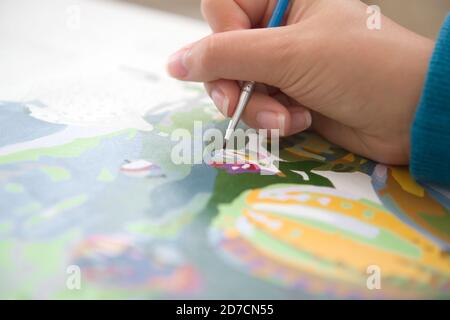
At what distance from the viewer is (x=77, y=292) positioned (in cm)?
28

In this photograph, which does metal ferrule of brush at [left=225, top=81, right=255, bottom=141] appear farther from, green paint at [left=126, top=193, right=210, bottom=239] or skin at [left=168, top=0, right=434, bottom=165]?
green paint at [left=126, top=193, right=210, bottom=239]

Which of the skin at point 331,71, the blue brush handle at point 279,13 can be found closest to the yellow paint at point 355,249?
the skin at point 331,71

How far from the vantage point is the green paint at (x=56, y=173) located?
38cm

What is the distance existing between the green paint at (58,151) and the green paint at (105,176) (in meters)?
0.04

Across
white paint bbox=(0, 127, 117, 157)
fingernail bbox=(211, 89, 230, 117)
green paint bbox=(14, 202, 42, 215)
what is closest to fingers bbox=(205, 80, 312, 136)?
fingernail bbox=(211, 89, 230, 117)

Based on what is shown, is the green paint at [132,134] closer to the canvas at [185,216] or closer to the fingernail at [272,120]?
the canvas at [185,216]

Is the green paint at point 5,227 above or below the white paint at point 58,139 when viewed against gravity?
below

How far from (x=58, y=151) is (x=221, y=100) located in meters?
0.17

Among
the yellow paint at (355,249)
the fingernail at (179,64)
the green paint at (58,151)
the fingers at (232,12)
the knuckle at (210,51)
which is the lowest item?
the yellow paint at (355,249)

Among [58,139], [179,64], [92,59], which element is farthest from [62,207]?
[92,59]

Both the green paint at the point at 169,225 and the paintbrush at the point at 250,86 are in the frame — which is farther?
the paintbrush at the point at 250,86

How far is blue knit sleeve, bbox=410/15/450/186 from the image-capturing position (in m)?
0.38
